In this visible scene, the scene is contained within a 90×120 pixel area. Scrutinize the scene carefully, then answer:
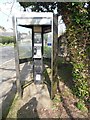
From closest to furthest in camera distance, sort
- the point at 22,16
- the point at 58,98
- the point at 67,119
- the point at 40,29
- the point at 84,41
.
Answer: the point at 67,119, the point at 84,41, the point at 22,16, the point at 58,98, the point at 40,29

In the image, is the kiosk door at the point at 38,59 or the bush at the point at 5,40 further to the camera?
the bush at the point at 5,40

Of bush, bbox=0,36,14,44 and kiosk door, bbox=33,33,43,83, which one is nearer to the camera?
kiosk door, bbox=33,33,43,83

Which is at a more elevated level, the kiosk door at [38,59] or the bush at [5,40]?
the bush at [5,40]

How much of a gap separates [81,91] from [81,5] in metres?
2.13

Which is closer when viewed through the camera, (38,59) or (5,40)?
(38,59)

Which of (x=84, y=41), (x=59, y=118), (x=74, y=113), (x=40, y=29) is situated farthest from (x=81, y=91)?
(x=40, y=29)

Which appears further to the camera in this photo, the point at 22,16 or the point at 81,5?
the point at 22,16

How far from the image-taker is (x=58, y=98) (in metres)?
5.75

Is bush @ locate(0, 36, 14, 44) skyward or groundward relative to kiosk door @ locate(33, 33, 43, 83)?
skyward

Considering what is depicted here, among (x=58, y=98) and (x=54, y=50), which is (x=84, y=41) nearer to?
(x=54, y=50)

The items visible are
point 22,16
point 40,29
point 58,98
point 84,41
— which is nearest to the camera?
point 84,41

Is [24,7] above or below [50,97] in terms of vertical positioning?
above

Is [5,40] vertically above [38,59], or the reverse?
[5,40]

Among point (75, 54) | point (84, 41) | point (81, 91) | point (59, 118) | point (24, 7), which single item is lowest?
point (59, 118)
